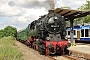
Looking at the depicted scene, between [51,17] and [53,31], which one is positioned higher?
[51,17]

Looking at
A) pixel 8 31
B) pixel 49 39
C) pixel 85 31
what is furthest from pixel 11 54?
pixel 8 31

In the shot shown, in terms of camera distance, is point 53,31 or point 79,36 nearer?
point 53,31

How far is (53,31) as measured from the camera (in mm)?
17609

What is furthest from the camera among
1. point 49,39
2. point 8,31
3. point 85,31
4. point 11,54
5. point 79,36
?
point 8,31

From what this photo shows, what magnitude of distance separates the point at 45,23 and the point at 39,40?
155 cm

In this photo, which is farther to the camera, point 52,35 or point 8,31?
point 8,31

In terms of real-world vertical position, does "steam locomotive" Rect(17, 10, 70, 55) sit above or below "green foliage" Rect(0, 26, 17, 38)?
above

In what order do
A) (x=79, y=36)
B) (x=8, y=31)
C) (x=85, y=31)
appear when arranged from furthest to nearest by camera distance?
(x=8, y=31) < (x=79, y=36) < (x=85, y=31)

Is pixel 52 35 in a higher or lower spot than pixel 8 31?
higher

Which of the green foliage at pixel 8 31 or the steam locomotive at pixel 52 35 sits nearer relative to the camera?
the steam locomotive at pixel 52 35

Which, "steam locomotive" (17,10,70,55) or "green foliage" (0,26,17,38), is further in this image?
"green foliage" (0,26,17,38)

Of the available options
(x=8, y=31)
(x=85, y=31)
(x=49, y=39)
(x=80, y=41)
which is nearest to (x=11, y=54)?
(x=49, y=39)

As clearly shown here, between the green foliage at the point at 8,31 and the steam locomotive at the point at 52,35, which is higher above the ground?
the steam locomotive at the point at 52,35

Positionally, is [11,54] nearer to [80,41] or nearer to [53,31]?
[53,31]
